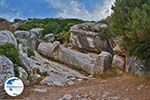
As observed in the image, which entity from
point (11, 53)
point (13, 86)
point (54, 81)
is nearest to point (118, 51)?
point (54, 81)

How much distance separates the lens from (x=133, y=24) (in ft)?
40.6

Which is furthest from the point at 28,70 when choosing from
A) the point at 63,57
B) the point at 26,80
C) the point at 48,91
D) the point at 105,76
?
the point at 63,57

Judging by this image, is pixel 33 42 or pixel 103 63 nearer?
pixel 103 63

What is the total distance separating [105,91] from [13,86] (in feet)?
9.98

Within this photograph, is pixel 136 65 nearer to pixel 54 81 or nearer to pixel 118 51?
pixel 54 81

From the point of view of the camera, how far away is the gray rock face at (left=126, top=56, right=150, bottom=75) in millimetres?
13930

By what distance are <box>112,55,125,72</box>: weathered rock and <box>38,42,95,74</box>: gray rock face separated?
1947 mm

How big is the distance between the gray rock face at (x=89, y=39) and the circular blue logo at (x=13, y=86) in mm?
9111

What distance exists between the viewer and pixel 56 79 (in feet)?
51.2

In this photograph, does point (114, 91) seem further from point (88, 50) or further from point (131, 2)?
point (88, 50)

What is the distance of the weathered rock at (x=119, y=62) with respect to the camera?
56.6 ft

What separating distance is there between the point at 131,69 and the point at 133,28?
2869mm

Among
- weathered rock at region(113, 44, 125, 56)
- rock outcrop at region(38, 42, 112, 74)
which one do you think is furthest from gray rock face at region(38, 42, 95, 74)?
weathered rock at region(113, 44, 125, 56)

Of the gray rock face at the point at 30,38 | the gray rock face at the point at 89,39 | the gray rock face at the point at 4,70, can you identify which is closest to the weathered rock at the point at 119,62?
the gray rock face at the point at 89,39
